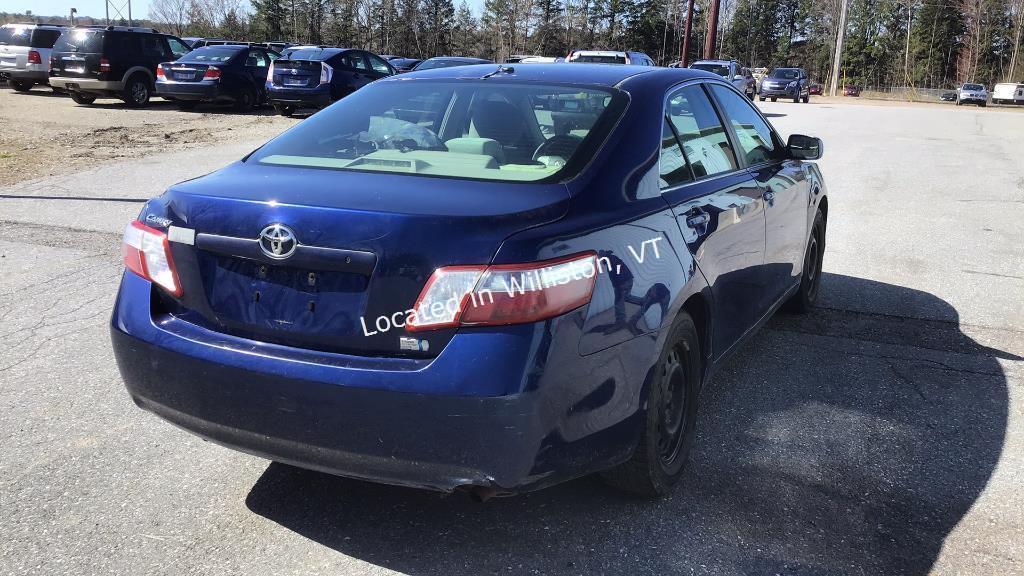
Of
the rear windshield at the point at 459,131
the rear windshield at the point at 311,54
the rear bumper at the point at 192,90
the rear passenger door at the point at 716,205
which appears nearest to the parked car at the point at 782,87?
the rear windshield at the point at 311,54

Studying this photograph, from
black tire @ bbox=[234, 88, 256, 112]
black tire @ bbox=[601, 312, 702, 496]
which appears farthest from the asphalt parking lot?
black tire @ bbox=[234, 88, 256, 112]

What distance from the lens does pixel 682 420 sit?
3.40 meters

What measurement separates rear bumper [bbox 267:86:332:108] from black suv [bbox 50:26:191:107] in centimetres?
411

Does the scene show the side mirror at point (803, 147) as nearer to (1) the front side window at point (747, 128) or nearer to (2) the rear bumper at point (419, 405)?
(1) the front side window at point (747, 128)

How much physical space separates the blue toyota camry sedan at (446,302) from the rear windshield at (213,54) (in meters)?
18.4

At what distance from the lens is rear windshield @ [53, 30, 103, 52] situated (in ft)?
65.7

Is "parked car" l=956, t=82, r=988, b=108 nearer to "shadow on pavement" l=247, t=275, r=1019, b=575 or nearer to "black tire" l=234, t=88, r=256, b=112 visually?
"black tire" l=234, t=88, r=256, b=112

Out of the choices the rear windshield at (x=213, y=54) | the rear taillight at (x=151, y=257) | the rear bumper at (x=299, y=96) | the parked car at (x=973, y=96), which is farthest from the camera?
the parked car at (x=973, y=96)

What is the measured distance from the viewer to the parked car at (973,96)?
56219 mm

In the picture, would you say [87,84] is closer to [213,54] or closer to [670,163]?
[213,54]

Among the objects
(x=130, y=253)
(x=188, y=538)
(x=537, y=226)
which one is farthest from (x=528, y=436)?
(x=130, y=253)

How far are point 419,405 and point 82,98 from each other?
2171cm

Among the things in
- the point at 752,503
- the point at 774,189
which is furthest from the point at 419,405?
the point at 774,189

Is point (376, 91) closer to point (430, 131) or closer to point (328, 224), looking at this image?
point (430, 131)
